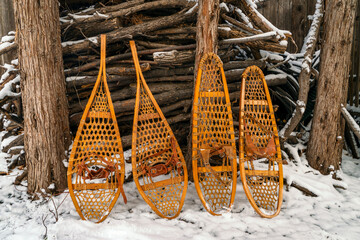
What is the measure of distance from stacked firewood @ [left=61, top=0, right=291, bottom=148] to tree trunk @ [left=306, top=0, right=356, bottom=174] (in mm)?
548

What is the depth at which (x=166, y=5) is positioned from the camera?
3.23m

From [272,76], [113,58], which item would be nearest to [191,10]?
[113,58]

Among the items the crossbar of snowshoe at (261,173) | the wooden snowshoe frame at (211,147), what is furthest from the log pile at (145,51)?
the crossbar of snowshoe at (261,173)

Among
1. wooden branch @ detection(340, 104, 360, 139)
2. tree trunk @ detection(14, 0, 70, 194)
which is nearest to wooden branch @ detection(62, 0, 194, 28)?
tree trunk @ detection(14, 0, 70, 194)

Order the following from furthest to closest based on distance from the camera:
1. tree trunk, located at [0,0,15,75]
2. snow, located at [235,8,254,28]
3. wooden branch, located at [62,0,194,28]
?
1. tree trunk, located at [0,0,15,75]
2. snow, located at [235,8,254,28]
3. wooden branch, located at [62,0,194,28]

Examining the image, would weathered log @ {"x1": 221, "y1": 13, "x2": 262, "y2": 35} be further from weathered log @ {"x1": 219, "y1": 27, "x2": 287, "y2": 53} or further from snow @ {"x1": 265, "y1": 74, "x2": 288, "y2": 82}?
snow @ {"x1": 265, "y1": 74, "x2": 288, "y2": 82}

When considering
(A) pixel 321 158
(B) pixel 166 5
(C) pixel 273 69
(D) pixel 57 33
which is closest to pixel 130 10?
(B) pixel 166 5

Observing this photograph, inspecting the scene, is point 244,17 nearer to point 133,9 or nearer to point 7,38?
point 133,9

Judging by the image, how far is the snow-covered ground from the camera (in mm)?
2008

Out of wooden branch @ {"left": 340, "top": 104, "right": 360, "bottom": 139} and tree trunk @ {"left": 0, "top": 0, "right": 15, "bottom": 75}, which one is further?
tree trunk @ {"left": 0, "top": 0, "right": 15, "bottom": 75}

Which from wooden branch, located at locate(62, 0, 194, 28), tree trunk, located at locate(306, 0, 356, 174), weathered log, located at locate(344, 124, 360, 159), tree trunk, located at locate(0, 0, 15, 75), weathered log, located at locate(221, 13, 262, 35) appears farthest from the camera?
tree trunk, located at locate(0, 0, 15, 75)

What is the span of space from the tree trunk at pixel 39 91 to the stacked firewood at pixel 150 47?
17.1 inches

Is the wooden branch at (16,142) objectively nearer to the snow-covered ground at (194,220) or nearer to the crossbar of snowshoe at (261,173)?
the snow-covered ground at (194,220)

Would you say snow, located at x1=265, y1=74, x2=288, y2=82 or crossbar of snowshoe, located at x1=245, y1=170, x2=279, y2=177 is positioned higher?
snow, located at x1=265, y1=74, x2=288, y2=82
